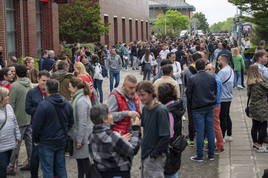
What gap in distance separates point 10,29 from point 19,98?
43.3ft

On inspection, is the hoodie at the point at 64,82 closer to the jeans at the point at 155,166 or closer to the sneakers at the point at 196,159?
the sneakers at the point at 196,159

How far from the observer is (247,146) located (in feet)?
30.9

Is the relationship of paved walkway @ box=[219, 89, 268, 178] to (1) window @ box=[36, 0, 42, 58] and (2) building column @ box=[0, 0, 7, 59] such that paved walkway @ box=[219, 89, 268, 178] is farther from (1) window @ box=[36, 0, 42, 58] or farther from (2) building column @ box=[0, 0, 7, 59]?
(1) window @ box=[36, 0, 42, 58]

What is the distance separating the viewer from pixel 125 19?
49781mm

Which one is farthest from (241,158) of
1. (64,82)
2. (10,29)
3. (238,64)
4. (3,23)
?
(10,29)

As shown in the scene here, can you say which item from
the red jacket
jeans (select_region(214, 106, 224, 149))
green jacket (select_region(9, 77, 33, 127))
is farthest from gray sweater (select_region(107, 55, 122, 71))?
the red jacket

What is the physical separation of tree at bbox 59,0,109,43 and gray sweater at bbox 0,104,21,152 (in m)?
27.0

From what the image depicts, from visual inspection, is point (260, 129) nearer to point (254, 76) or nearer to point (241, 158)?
point (241, 158)

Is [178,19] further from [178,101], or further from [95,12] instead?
[178,101]

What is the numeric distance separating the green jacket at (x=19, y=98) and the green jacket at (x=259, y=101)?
13.9 feet

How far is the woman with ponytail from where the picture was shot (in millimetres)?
6551

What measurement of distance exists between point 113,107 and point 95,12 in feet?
92.9

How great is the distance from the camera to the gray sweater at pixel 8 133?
645cm

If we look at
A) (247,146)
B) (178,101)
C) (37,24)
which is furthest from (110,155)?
(37,24)
